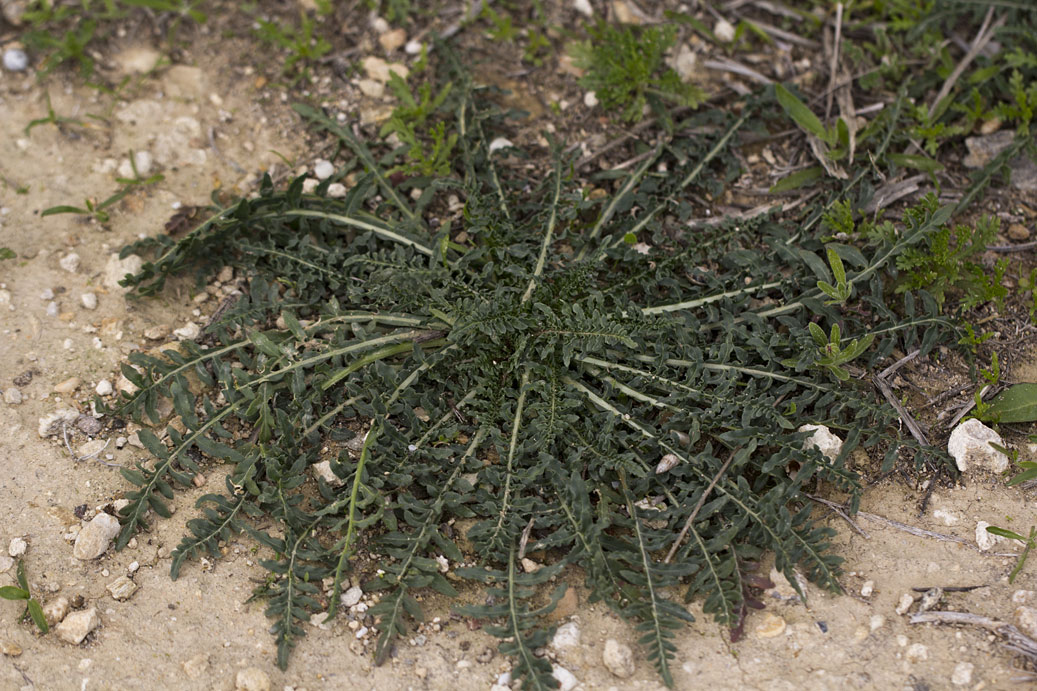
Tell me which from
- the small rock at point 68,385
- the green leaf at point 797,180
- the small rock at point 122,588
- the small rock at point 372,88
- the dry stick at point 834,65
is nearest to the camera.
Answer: the small rock at point 122,588

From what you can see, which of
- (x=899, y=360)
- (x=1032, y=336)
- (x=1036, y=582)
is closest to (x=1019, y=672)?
(x=1036, y=582)

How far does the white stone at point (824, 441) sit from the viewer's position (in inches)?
111

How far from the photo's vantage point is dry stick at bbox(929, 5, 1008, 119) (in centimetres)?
384

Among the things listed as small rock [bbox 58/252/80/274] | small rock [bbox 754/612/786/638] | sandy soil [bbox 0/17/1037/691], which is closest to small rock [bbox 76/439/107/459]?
sandy soil [bbox 0/17/1037/691]

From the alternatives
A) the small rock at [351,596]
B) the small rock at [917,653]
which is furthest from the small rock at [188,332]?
the small rock at [917,653]

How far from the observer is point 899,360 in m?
3.12

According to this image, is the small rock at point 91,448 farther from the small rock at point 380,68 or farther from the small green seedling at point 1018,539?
the small green seedling at point 1018,539

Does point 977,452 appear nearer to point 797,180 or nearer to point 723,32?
point 797,180

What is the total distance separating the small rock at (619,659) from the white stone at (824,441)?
97 centimetres

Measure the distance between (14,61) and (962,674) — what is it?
4755 mm

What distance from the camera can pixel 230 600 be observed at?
256 cm

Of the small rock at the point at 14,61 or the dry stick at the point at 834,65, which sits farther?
the small rock at the point at 14,61

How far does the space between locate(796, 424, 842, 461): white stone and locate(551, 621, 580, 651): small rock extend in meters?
1.03

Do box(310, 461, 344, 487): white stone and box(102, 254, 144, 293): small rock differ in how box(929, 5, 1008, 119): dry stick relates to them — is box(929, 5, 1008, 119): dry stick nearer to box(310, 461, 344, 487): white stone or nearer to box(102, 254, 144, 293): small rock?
box(310, 461, 344, 487): white stone
